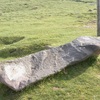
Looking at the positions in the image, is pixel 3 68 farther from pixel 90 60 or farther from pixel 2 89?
pixel 90 60

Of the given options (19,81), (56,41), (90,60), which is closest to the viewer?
(19,81)

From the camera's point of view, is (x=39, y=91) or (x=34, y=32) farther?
(x=34, y=32)

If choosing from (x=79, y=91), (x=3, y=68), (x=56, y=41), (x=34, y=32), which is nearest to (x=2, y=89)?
(x=3, y=68)

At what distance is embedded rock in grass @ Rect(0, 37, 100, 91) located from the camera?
337 inches

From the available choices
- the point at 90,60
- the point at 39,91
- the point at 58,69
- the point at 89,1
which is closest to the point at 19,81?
the point at 39,91

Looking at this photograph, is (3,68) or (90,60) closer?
(3,68)

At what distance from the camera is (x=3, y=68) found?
28.8ft

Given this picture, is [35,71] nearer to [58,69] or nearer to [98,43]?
[58,69]

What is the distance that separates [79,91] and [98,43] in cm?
190

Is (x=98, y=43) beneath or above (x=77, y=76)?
above

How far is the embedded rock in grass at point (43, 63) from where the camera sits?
28.1 ft

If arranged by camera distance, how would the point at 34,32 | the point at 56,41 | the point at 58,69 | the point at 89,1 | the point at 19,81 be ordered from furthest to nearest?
1. the point at 89,1
2. the point at 34,32
3. the point at 56,41
4. the point at 58,69
5. the point at 19,81

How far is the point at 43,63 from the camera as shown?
9.23 meters

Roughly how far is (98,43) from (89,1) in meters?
31.5
